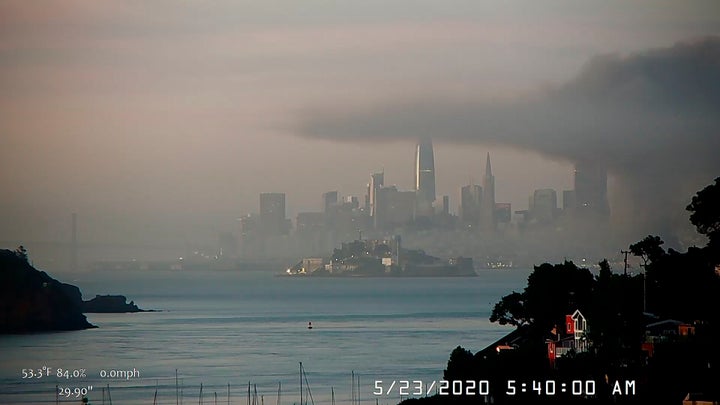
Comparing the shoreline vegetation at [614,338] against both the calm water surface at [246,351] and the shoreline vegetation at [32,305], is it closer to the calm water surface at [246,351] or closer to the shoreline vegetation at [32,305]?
the calm water surface at [246,351]

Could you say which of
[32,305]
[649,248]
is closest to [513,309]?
A: [649,248]

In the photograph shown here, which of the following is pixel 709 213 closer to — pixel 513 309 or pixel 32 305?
pixel 513 309

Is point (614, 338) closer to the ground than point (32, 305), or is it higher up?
closer to the ground

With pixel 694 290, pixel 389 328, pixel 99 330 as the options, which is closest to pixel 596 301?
pixel 694 290

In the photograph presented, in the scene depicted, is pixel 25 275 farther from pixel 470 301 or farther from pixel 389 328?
pixel 470 301

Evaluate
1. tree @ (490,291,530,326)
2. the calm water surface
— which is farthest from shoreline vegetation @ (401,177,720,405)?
the calm water surface

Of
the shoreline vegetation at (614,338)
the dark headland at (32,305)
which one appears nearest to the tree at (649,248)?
the shoreline vegetation at (614,338)

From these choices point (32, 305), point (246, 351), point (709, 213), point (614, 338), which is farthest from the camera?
Result: point (32, 305)

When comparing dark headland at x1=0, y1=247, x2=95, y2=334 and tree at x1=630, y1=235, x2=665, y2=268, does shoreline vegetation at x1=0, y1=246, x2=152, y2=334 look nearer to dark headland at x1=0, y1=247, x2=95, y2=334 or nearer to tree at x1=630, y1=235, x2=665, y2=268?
dark headland at x1=0, y1=247, x2=95, y2=334
